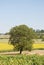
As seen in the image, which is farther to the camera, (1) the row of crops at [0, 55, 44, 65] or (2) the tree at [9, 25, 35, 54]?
(2) the tree at [9, 25, 35, 54]

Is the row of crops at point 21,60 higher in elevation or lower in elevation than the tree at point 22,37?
lower

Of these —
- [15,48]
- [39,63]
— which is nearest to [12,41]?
[15,48]

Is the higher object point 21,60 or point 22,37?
point 22,37

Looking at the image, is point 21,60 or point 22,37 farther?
point 22,37

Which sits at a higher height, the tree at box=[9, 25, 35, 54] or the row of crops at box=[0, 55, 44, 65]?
the tree at box=[9, 25, 35, 54]

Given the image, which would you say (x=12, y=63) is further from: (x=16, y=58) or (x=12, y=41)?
(x=12, y=41)

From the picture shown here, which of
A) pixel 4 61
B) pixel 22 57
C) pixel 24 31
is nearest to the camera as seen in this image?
pixel 4 61

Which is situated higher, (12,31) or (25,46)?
(12,31)

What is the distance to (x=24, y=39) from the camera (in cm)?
5812

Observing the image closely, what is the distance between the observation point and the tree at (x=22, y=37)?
188ft

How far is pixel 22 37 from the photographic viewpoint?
190 ft

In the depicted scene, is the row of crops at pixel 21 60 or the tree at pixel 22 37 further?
the tree at pixel 22 37

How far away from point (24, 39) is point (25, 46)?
7.68 feet

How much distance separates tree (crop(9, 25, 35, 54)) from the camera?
188 feet
